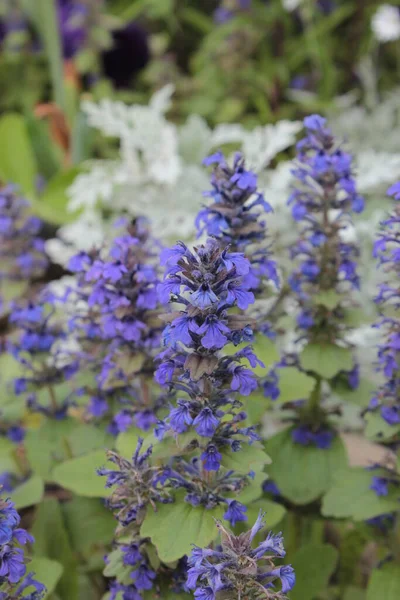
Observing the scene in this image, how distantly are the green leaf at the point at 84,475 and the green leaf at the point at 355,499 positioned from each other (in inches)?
28.6

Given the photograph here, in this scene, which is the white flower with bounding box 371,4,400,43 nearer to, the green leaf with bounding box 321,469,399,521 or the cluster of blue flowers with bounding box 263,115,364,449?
the cluster of blue flowers with bounding box 263,115,364,449

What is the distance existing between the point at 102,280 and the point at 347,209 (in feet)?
2.88

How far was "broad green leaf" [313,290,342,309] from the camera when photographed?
2291 millimetres

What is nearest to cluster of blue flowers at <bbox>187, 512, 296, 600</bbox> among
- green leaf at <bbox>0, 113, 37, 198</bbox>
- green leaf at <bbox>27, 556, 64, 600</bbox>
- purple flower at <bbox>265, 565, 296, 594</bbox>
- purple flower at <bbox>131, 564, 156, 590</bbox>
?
purple flower at <bbox>265, 565, 296, 594</bbox>

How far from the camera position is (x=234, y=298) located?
4.88ft

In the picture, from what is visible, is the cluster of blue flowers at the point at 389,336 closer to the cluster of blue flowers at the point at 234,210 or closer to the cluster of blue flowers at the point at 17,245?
the cluster of blue flowers at the point at 234,210

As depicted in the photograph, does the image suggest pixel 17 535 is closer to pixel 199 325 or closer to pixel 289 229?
pixel 199 325

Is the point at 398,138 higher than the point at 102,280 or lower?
higher

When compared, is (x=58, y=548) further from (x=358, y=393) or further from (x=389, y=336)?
(x=389, y=336)

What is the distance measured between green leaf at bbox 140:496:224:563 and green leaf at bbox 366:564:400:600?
0.72 metres

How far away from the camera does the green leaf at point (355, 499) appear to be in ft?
6.97

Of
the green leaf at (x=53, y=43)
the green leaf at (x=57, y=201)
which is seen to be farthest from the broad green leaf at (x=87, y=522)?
the green leaf at (x=53, y=43)

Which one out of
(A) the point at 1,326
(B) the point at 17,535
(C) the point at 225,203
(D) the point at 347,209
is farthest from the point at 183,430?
(A) the point at 1,326

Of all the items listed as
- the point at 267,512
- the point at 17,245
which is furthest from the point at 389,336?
the point at 17,245
